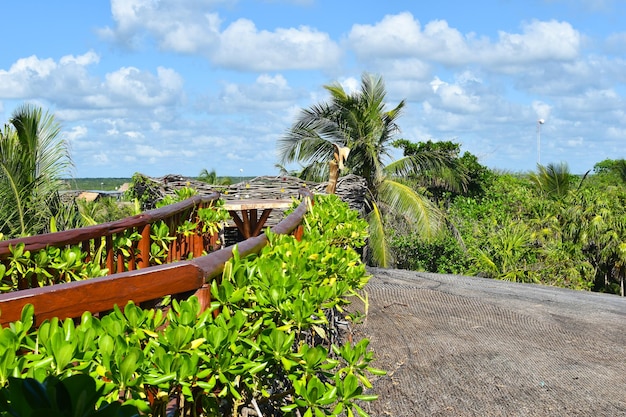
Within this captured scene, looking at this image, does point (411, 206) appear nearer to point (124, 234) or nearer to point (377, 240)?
point (377, 240)

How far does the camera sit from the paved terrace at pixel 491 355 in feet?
14.7

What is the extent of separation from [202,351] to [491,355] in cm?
388

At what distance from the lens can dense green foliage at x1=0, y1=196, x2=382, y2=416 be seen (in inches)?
64.8

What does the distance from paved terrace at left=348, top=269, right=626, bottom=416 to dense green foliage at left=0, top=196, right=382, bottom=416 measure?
210 centimetres

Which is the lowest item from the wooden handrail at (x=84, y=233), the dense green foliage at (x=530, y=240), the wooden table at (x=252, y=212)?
the dense green foliage at (x=530, y=240)

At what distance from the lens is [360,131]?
1845 centimetres

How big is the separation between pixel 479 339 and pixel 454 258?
1452 centimetres

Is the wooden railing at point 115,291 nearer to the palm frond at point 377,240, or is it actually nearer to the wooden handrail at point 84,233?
the wooden handrail at point 84,233

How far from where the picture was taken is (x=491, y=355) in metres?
5.31

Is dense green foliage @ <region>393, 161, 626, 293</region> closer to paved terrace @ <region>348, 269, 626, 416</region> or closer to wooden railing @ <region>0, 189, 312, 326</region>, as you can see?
paved terrace @ <region>348, 269, 626, 416</region>

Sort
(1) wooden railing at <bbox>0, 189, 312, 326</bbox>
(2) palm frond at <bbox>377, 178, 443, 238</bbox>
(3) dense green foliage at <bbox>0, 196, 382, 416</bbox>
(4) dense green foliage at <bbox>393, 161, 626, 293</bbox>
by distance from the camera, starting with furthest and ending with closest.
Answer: (4) dense green foliage at <bbox>393, 161, 626, 293</bbox>, (2) palm frond at <bbox>377, 178, 443, 238</bbox>, (1) wooden railing at <bbox>0, 189, 312, 326</bbox>, (3) dense green foliage at <bbox>0, 196, 382, 416</bbox>

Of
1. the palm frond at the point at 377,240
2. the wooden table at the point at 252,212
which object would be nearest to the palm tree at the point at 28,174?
the wooden table at the point at 252,212

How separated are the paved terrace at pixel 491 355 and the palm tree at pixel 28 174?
4110 mm

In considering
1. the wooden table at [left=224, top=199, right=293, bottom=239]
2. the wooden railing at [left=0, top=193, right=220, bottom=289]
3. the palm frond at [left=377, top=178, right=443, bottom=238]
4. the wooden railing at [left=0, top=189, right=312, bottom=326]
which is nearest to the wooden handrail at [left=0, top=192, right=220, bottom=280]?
the wooden railing at [left=0, top=193, right=220, bottom=289]
